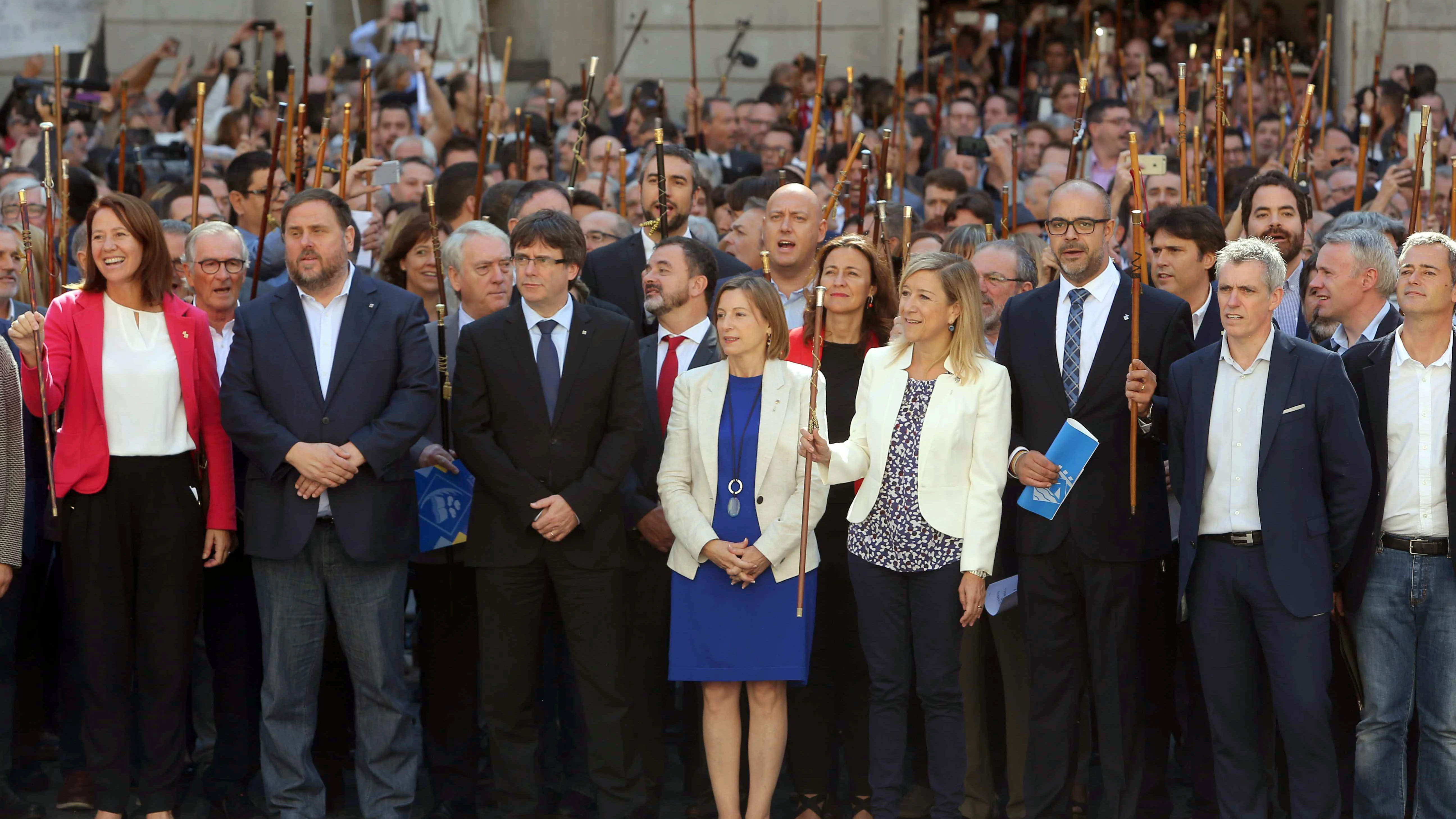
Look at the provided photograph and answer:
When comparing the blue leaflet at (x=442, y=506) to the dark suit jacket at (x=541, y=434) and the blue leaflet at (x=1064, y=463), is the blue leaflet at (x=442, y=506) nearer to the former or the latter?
the dark suit jacket at (x=541, y=434)

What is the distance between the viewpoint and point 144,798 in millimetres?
5367

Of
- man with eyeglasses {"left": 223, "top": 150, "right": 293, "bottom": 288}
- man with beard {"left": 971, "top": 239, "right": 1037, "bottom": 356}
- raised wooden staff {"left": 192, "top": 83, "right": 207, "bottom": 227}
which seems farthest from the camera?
man with eyeglasses {"left": 223, "top": 150, "right": 293, "bottom": 288}

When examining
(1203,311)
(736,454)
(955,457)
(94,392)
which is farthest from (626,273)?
(1203,311)

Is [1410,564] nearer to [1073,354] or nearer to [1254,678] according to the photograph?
[1254,678]

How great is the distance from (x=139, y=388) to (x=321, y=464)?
0.67m

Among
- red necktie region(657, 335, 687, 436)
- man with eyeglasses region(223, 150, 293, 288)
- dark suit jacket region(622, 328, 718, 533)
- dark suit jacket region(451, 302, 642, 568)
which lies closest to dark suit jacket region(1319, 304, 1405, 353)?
dark suit jacket region(622, 328, 718, 533)

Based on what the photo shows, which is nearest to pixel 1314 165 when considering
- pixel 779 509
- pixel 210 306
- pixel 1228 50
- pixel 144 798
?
pixel 1228 50

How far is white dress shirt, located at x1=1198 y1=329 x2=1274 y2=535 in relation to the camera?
4906 mm

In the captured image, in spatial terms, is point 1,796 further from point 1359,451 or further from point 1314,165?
point 1314,165

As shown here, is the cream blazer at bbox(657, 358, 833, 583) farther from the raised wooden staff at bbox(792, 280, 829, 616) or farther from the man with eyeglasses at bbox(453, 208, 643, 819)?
the man with eyeglasses at bbox(453, 208, 643, 819)

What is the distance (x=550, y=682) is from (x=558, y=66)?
9602 millimetres

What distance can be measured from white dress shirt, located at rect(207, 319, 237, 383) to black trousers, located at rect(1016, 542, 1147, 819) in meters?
2.74

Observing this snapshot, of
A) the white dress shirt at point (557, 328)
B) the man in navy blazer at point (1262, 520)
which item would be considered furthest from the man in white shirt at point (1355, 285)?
the white dress shirt at point (557, 328)

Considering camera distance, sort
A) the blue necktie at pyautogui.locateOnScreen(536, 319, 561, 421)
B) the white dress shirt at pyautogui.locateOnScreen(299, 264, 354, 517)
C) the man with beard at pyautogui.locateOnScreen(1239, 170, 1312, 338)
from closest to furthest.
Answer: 1. the white dress shirt at pyautogui.locateOnScreen(299, 264, 354, 517)
2. the blue necktie at pyautogui.locateOnScreen(536, 319, 561, 421)
3. the man with beard at pyautogui.locateOnScreen(1239, 170, 1312, 338)
